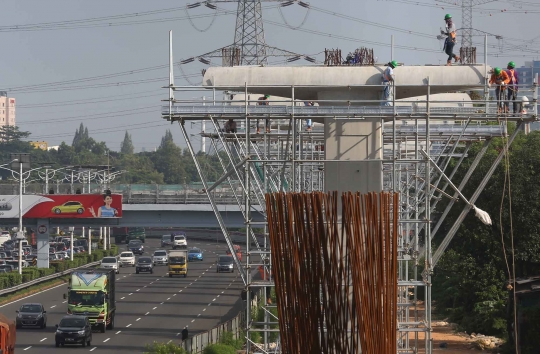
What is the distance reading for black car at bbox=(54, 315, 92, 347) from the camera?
128ft

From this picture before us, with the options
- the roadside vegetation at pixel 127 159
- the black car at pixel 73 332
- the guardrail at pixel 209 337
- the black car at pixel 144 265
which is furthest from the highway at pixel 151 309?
the roadside vegetation at pixel 127 159

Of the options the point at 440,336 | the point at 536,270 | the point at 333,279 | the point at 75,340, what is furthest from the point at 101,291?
the point at 333,279

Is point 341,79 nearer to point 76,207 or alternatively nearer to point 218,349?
point 218,349

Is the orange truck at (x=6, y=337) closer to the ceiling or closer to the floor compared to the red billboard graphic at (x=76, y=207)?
closer to the floor

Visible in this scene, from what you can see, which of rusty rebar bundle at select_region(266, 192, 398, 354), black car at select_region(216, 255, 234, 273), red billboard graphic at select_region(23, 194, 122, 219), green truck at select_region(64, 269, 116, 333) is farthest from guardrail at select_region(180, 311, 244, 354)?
black car at select_region(216, 255, 234, 273)

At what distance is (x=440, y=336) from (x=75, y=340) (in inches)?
522

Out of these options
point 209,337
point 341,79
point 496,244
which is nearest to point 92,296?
point 209,337

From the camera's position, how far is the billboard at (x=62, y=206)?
72938 millimetres

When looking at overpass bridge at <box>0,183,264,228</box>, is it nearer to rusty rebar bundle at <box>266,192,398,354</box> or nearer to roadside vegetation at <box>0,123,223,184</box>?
rusty rebar bundle at <box>266,192,398,354</box>

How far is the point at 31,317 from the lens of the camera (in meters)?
44.8

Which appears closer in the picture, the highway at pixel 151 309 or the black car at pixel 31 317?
the highway at pixel 151 309

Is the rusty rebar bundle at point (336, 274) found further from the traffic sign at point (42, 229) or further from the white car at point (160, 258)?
the white car at point (160, 258)

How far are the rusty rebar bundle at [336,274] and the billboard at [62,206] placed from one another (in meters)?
56.4

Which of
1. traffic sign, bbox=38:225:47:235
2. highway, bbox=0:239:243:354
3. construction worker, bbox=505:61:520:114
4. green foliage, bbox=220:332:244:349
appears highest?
construction worker, bbox=505:61:520:114
